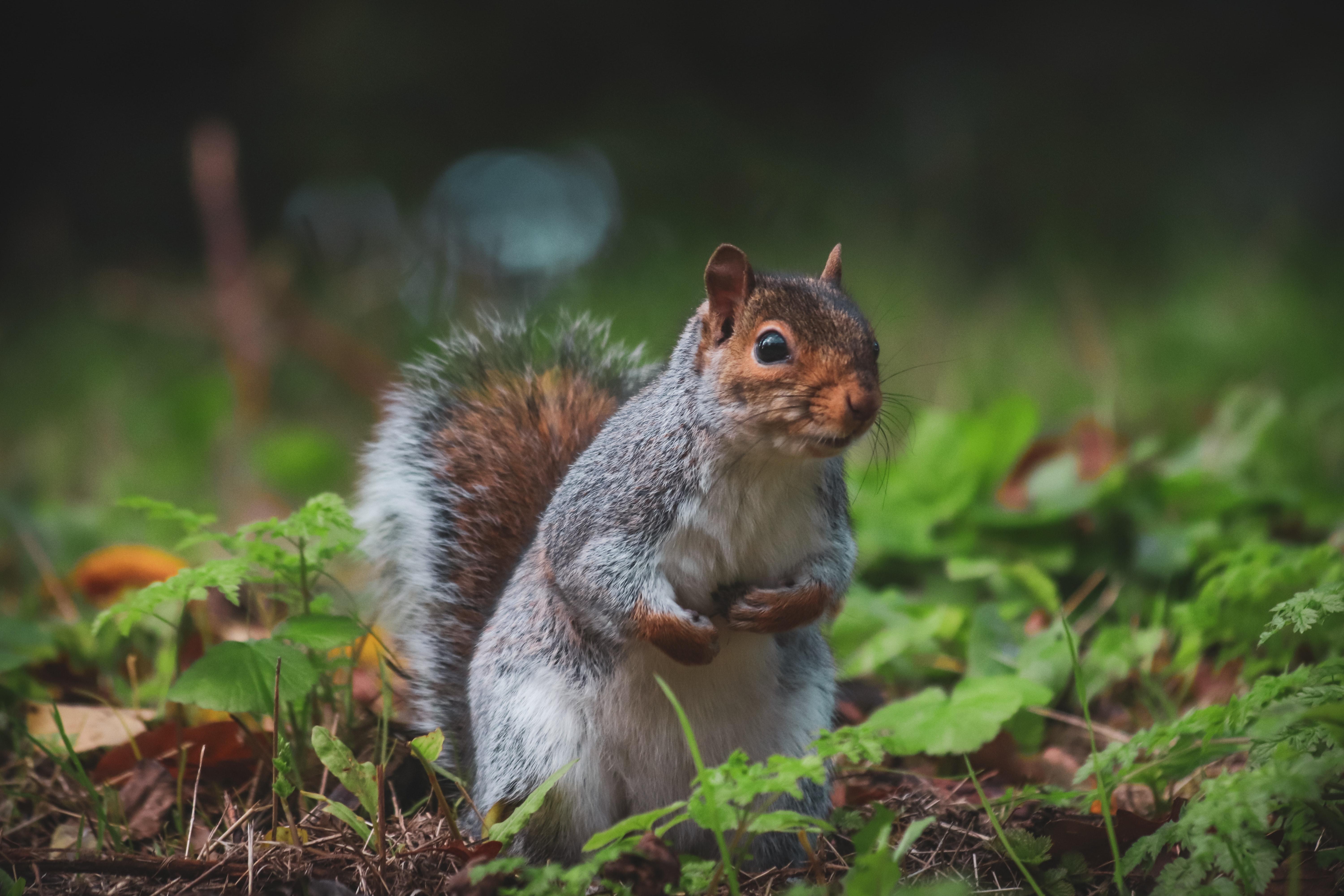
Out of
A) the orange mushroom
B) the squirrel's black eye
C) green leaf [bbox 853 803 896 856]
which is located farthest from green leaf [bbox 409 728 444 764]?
the orange mushroom

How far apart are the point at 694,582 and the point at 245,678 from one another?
0.59 meters

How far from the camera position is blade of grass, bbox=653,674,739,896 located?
1.05 m

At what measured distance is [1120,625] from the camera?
193 centimetres

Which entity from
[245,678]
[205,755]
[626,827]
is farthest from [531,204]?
[626,827]

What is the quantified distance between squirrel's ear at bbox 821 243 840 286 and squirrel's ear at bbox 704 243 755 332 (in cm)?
15

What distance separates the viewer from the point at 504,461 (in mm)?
1726

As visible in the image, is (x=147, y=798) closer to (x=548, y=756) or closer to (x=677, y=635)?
(x=548, y=756)

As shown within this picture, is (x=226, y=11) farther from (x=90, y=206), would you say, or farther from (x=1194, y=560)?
(x=1194, y=560)

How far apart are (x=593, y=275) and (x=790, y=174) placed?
62.4 inches

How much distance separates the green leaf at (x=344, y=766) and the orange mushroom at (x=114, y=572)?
1.03m

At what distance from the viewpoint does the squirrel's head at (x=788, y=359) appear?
1242 mm

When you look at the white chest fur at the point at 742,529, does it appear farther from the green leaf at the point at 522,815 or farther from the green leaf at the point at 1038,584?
the green leaf at the point at 1038,584

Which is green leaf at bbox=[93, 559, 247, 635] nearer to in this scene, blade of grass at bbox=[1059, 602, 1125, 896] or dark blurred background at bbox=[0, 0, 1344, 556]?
blade of grass at bbox=[1059, 602, 1125, 896]

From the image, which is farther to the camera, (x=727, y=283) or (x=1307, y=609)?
(x=727, y=283)
